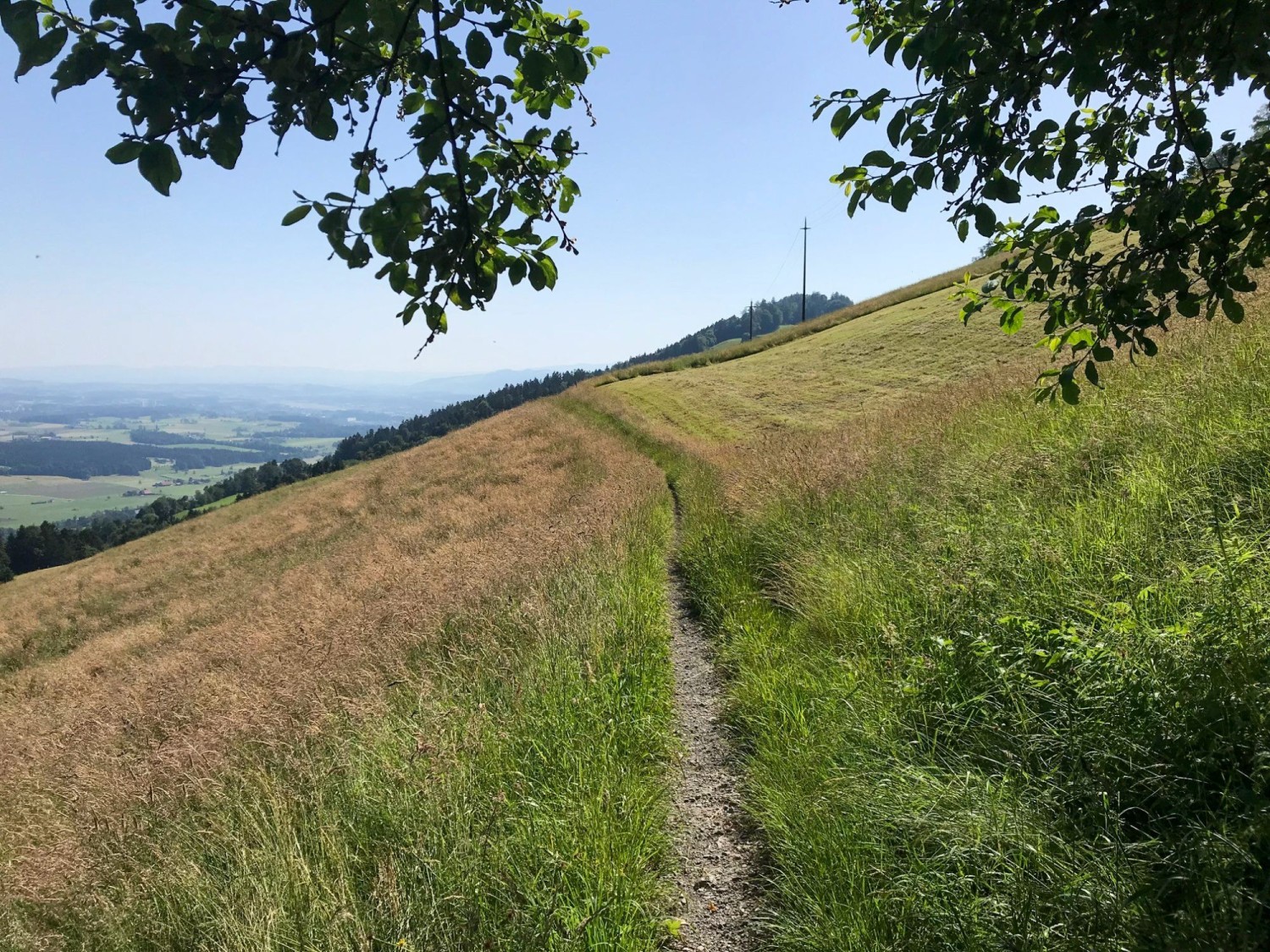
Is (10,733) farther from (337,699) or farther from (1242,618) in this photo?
(1242,618)

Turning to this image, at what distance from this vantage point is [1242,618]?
2990 millimetres

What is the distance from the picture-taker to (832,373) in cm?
3219

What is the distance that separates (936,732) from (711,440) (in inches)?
792

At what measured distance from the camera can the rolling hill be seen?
2.79 meters

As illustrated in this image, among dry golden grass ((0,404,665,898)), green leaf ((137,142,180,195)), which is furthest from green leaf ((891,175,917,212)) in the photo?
dry golden grass ((0,404,665,898))

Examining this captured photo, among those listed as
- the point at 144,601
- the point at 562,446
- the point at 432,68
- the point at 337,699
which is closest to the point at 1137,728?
the point at 432,68

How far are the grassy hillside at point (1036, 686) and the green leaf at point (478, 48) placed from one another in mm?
3837

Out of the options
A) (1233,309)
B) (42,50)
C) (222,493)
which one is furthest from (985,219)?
(222,493)

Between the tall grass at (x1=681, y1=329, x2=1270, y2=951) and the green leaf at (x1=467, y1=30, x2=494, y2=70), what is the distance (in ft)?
12.6

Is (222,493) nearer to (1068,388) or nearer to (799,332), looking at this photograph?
(799,332)

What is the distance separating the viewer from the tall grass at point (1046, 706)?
2.51 m

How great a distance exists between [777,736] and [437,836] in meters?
2.46

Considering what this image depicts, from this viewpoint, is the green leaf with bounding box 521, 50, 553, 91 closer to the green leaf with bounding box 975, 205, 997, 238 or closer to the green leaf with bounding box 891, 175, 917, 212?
the green leaf with bounding box 891, 175, 917, 212

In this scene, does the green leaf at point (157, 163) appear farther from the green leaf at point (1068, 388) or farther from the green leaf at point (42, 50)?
the green leaf at point (1068, 388)
